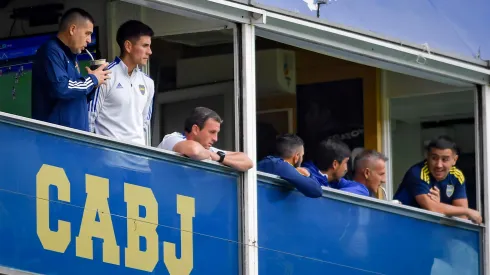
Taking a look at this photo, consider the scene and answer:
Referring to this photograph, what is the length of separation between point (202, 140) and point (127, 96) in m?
0.55

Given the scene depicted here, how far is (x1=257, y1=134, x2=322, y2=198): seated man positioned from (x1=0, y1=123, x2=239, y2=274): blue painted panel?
1.35ft

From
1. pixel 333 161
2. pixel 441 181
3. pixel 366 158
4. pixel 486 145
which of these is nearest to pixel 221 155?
pixel 333 161

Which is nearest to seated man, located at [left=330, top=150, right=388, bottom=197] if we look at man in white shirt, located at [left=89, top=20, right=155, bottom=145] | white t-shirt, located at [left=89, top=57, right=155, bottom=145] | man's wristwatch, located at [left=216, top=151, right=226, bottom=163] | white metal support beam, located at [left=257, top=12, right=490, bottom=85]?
white metal support beam, located at [left=257, top=12, right=490, bottom=85]

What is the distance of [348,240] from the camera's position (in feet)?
38.2

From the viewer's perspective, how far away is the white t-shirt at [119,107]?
33.9 ft

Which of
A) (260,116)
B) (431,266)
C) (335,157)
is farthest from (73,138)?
(260,116)

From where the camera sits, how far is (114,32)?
39.5 feet

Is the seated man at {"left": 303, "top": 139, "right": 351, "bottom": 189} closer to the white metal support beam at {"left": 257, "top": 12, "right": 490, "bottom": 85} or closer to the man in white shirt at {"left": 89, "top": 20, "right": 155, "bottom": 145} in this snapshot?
the white metal support beam at {"left": 257, "top": 12, "right": 490, "bottom": 85}

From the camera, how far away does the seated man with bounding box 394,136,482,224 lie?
41.4 feet

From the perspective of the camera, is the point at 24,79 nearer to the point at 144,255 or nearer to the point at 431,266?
the point at 144,255

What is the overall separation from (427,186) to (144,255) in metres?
3.22

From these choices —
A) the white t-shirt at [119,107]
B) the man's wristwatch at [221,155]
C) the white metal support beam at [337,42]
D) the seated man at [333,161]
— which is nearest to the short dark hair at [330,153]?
the seated man at [333,161]

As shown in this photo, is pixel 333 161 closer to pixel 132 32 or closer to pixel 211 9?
pixel 211 9

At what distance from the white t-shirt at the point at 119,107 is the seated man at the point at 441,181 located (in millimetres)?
2851
